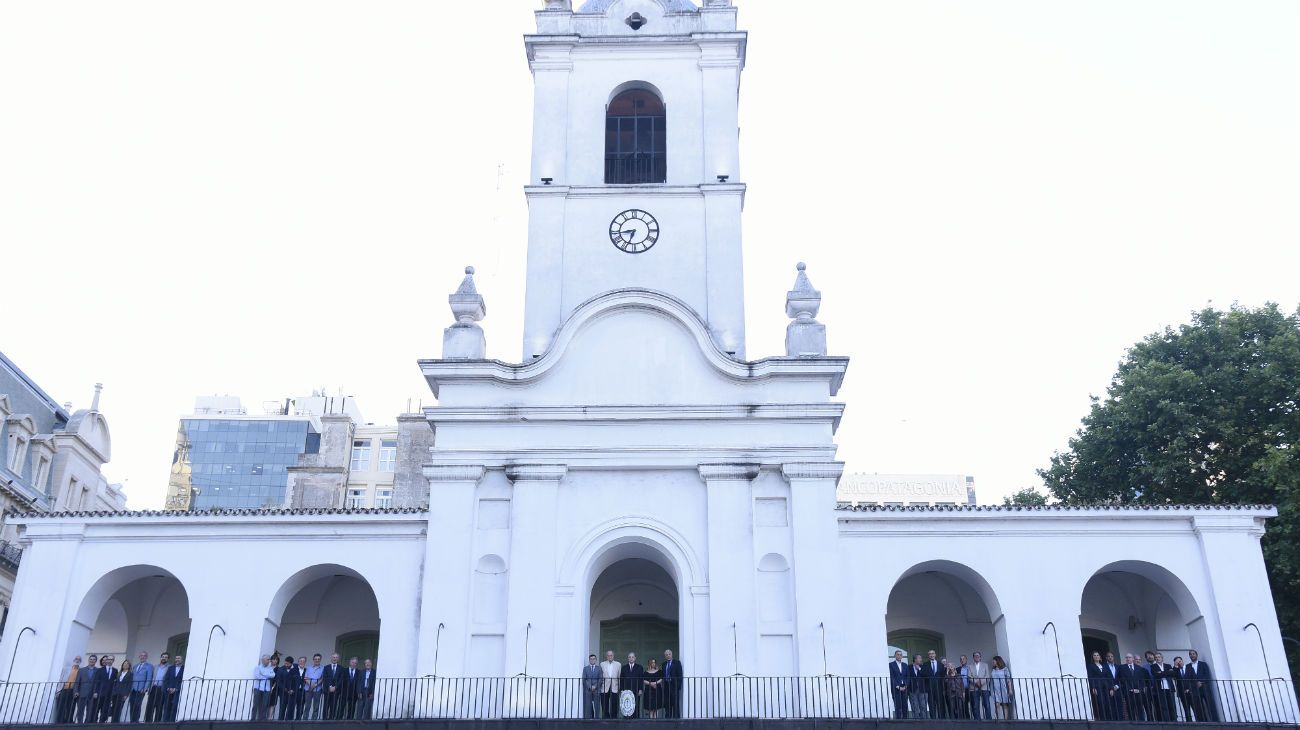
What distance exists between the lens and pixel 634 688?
68.0 ft

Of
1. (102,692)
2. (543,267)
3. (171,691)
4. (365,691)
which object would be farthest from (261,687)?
(543,267)

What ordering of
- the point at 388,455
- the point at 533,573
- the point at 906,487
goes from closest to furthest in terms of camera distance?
the point at 533,573
the point at 388,455
the point at 906,487

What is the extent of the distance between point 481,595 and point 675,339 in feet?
20.4

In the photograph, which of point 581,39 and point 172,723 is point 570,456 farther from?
point 581,39

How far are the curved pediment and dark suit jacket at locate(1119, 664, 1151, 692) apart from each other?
23.8ft

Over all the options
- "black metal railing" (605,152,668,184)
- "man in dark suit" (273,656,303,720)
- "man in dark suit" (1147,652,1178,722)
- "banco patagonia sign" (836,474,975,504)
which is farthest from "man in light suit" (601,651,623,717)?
"banco patagonia sign" (836,474,975,504)

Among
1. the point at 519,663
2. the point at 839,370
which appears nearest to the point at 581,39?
the point at 839,370

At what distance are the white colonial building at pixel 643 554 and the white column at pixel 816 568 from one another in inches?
1.6

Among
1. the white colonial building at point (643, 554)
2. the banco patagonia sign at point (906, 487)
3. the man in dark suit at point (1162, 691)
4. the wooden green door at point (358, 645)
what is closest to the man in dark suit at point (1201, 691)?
the man in dark suit at point (1162, 691)

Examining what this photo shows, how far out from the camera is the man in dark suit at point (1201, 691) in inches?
793

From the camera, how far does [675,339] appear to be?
23531 millimetres

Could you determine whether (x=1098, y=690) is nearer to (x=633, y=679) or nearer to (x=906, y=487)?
(x=633, y=679)

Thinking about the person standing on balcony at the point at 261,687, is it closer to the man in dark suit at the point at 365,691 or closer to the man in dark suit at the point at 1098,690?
the man in dark suit at the point at 365,691

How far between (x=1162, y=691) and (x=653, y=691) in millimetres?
8525
